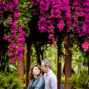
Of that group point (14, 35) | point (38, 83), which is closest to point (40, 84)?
point (38, 83)

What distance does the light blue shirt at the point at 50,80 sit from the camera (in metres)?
4.94

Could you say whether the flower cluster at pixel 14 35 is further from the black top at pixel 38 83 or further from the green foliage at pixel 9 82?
the black top at pixel 38 83

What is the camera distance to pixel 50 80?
4.96m

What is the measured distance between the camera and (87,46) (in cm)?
810

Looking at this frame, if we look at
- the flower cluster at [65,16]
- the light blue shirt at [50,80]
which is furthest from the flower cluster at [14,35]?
the light blue shirt at [50,80]

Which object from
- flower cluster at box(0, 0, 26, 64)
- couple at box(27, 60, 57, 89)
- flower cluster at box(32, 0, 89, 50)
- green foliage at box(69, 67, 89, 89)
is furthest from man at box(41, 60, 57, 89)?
flower cluster at box(32, 0, 89, 50)

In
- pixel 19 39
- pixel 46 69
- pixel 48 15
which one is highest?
pixel 48 15

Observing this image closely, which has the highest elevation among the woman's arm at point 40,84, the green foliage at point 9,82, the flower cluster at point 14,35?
the flower cluster at point 14,35

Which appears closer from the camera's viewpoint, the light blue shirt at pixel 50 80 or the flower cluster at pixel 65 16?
the light blue shirt at pixel 50 80

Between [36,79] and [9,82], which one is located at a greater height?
[36,79]

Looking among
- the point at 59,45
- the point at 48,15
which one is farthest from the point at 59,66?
the point at 48,15

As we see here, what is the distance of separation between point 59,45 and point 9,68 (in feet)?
6.15

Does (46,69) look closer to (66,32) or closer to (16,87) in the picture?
(16,87)

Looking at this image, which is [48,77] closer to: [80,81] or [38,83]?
[38,83]
